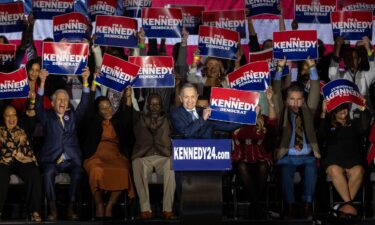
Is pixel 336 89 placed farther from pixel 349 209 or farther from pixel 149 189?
pixel 149 189

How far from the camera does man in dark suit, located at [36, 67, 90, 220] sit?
9195 millimetres

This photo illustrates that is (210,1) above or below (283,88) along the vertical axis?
above

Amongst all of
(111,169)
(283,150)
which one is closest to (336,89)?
(283,150)

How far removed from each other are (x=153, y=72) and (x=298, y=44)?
1470 millimetres

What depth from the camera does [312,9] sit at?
Result: 421 inches

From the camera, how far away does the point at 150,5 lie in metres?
10.6

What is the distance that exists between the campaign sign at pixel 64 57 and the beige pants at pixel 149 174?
3.62ft

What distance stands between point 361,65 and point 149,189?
8.50ft

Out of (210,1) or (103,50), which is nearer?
(103,50)

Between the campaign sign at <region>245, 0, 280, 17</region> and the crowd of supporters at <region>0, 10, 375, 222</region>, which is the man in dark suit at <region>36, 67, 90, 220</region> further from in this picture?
the campaign sign at <region>245, 0, 280, 17</region>

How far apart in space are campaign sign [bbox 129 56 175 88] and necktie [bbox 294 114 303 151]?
53.0 inches

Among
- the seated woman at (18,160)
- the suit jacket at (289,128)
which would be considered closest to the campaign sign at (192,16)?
the suit jacket at (289,128)

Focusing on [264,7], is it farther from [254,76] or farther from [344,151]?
[344,151]

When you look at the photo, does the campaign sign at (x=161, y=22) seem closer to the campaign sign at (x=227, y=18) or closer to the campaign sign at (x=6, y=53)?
the campaign sign at (x=227, y=18)
